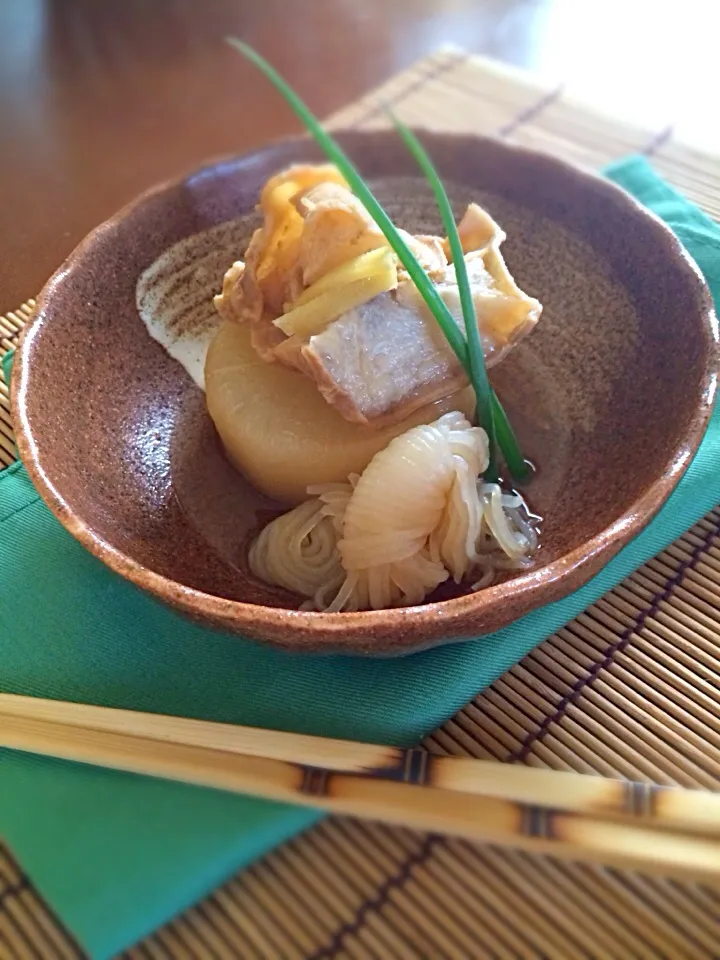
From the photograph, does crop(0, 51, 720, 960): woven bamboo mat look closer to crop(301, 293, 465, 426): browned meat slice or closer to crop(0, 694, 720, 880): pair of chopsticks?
crop(0, 694, 720, 880): pair of chopsticks

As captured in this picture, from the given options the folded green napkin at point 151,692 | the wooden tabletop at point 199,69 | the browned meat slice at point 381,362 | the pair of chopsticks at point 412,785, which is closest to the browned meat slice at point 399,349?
the browned meat slice at point 381,362

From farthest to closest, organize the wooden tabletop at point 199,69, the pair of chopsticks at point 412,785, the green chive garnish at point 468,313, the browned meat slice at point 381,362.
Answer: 1. the wooden tabletop at point 199,69
2. the browned meat slice at point 381,362
3. the green chive garnish at point 468,313
4. the pair of chopsticks at point 412,785

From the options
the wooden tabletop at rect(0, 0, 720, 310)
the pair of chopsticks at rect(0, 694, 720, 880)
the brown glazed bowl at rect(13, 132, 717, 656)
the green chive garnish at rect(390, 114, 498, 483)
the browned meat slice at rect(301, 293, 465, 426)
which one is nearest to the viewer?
the pair of chopsticks at rect(0, 694, 720, 880)

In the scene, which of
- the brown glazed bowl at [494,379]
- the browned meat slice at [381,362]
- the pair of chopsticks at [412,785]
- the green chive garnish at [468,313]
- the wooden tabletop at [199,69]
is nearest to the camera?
the pair of chopsticks at [412,785]

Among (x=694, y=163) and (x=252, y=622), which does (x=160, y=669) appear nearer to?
(x=252, y=622)

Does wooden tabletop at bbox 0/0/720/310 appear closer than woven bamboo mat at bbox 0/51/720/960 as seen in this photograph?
No

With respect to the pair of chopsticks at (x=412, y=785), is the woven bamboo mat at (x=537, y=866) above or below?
below

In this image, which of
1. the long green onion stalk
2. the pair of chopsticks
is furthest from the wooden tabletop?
the pair of chopsticks

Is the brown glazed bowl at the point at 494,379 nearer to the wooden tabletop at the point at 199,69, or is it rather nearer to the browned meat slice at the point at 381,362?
the browned meat slice at the point at 381,362
